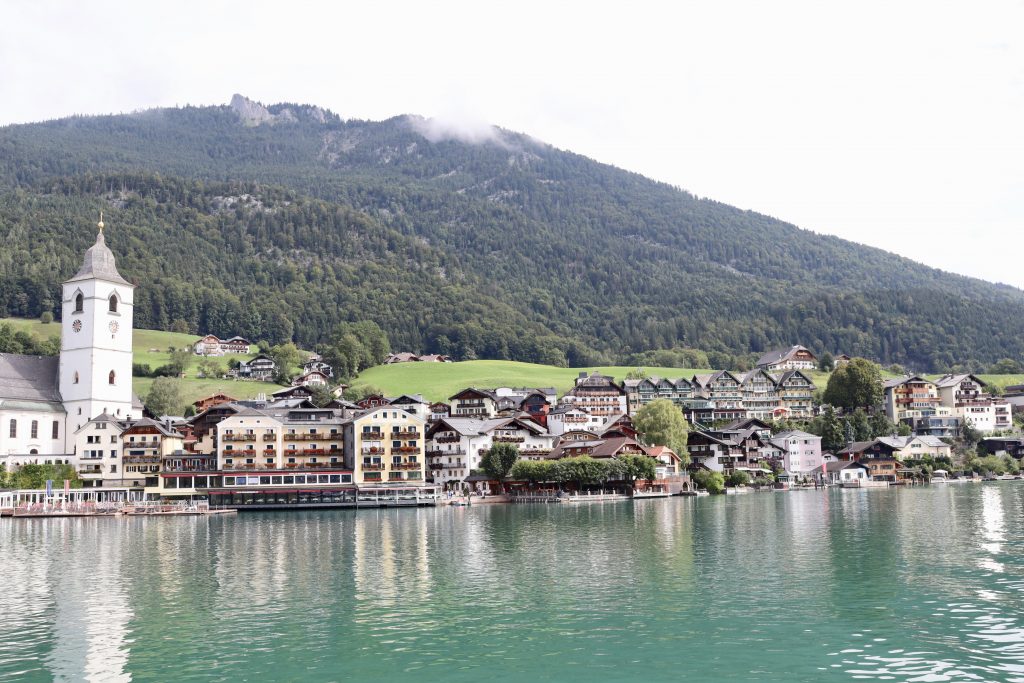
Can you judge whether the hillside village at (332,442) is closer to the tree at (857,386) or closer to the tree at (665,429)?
the tree at (665,429)

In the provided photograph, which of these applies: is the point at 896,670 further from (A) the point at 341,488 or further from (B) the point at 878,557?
(A) the point at 341,488

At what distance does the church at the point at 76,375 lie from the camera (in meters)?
115

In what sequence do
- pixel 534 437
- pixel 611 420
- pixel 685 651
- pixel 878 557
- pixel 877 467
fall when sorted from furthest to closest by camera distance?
1. pixel 611 420
2. pixel 877 467
3. pixel 534 437
4. pixel 878 557
5. pixel 685 651

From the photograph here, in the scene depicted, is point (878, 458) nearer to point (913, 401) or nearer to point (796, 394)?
point (913, 401)

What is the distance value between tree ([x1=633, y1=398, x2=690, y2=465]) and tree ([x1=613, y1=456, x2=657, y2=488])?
15334 mm

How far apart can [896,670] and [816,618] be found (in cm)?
674

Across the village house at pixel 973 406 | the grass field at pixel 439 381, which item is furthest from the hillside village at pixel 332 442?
the grass field at pixel 439 381

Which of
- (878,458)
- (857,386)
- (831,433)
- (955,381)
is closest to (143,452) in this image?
(878,458)

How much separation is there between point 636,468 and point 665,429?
18662 millimetres

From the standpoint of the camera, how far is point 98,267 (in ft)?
410

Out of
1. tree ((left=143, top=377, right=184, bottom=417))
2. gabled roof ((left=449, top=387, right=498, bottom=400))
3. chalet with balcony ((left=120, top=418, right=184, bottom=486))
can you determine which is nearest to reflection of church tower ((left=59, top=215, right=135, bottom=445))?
chalet with balcony ((left=120, top=418, right=184, bottom=486))

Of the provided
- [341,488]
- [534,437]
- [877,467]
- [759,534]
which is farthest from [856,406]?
[759,534]

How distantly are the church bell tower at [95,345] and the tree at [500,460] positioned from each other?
4513cm

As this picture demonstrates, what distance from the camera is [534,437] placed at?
429ft
